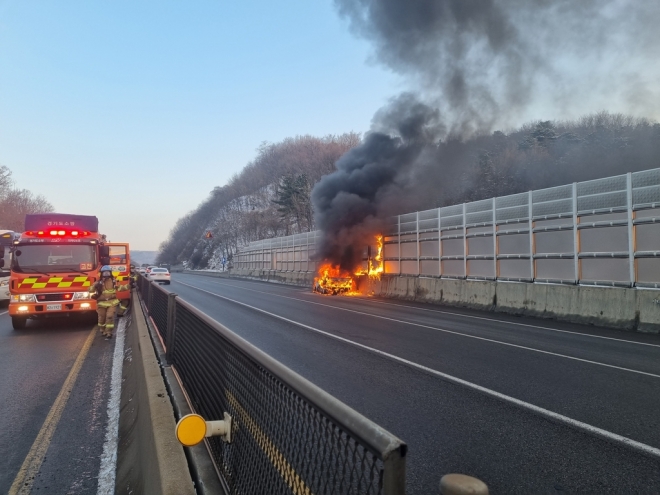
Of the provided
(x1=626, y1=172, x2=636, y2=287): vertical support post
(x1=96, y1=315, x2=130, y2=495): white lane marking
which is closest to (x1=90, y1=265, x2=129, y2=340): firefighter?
(x1=96, y1=315, x2=130, y2=495): white lane marking

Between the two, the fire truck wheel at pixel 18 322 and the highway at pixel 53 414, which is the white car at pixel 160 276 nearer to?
the fire truck wheel at pixel 18 322

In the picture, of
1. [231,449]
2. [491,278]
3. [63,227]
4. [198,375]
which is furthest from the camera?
[491,278]

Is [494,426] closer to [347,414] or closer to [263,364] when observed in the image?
[263,364]

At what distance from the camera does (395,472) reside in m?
1.38

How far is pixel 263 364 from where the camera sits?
102 inches

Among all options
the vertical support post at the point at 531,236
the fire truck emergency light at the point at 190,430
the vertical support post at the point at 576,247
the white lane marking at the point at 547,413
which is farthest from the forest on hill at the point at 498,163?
the fire truck emergency light at the point at 190,430

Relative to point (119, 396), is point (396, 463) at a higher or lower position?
higher

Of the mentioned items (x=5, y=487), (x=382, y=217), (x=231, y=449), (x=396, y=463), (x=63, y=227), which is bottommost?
(x=5, y=487)

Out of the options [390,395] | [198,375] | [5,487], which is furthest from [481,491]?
[390,395]

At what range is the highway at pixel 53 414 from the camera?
4102mm

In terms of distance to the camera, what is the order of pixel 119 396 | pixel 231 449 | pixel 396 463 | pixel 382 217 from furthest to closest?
pixel 382 217 < pixel 119 396 < pixel 231 449 < pixel 396 463

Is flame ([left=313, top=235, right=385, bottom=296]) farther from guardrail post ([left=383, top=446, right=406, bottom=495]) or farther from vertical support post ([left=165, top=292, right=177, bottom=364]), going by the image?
guardrail post ([left=383, top=446, right=406, bottom=495])

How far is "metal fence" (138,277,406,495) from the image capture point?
1554 mm

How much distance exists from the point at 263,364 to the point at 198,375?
90.0 inches
